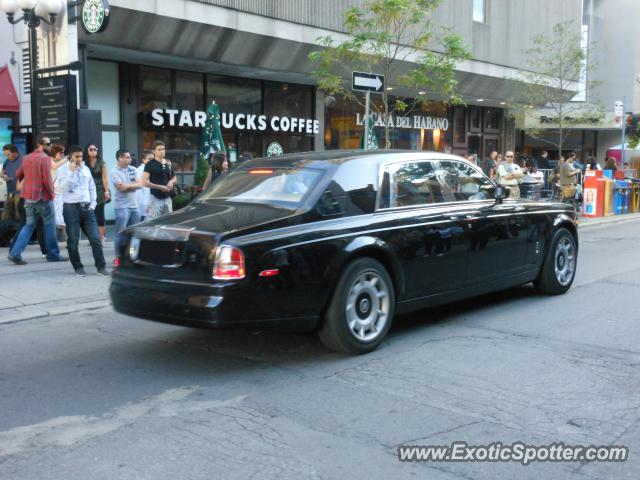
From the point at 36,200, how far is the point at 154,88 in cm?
703

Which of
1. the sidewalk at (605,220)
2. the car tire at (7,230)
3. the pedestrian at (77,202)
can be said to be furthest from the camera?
the sidewalk at (605,220)

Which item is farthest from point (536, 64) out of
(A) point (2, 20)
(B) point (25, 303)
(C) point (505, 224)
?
(B) point (25, 303)

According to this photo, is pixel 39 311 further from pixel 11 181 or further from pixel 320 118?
pixel 320 118

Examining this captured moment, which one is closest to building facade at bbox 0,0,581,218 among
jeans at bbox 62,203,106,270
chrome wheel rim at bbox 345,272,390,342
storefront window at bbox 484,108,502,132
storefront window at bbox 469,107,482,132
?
storefront window at bbox 469,107,482,132

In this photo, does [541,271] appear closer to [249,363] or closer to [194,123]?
[249,363]

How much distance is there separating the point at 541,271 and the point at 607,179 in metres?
14.9

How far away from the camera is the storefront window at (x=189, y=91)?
17156 mm

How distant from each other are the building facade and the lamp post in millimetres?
197

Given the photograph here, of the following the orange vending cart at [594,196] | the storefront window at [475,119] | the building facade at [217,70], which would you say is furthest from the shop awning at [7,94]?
the storefront window at [475,119]

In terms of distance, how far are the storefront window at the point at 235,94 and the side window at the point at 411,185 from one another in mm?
11775

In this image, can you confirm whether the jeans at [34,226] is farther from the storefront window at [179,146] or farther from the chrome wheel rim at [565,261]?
the chrome wheel rim at [565,261]

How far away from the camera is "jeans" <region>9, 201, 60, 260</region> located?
1025cm

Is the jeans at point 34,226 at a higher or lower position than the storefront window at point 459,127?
lower

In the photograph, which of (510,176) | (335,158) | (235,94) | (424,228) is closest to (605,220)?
(510,176)
